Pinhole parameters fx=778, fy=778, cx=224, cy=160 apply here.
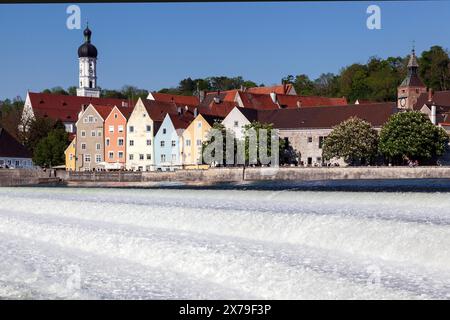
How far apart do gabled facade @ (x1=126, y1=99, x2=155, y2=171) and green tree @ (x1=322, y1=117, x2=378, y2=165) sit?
1560 centimetres

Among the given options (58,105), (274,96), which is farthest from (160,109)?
(58,105)

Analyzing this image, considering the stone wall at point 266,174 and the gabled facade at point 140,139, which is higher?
the gabled facade at point 140,139

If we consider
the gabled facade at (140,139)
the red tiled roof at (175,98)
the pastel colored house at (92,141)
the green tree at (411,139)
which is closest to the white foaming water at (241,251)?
the green tree at (411,139)

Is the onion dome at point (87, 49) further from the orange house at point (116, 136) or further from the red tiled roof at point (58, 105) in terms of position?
the orange house at point (116, 136)

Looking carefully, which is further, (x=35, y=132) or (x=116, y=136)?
(x=35, y=132)

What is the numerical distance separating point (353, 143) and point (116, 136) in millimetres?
22002

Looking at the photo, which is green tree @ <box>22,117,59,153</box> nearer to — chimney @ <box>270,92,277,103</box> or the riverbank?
the riverbank

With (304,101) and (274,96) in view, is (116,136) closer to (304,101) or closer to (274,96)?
(274,96)

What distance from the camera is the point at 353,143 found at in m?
54.9

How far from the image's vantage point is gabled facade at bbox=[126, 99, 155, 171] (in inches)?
2530

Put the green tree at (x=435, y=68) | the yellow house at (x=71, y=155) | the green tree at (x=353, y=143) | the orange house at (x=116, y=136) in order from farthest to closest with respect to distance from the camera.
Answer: the green tree at (x=435, y=68) → the yellow house at (x=71, y=155) → the orange house at (x=116, y=136) → the green tree at (x=353, y=143)

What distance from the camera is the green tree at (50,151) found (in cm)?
6731

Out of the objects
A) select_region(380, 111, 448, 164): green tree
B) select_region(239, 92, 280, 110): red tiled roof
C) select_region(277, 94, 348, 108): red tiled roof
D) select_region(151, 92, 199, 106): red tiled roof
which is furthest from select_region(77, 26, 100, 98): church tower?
select_region(380, 111, 448, 164): green tree

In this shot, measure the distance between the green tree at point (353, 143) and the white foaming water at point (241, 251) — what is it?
33943 millimetres
